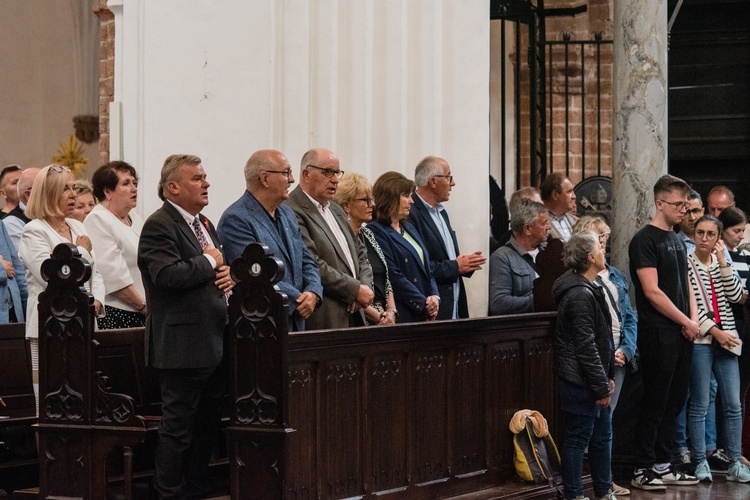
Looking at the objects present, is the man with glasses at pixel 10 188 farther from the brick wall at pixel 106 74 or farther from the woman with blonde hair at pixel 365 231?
the woman with blonde hair at pixel 365 231

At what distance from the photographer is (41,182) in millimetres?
6289

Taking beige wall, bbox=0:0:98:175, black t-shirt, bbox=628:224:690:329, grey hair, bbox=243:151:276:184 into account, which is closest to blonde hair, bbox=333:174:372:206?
grey hair, bbox=243:151:276:184

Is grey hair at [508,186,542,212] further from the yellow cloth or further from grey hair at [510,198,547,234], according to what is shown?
the yellow cloth

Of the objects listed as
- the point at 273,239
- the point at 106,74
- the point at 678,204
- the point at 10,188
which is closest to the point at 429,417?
the point at 273,239

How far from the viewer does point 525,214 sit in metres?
7.76

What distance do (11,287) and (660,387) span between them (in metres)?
3.85

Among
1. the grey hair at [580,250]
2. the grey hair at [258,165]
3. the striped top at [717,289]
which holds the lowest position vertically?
the striped top at [717,289]

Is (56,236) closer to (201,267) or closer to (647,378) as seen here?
(201,267)

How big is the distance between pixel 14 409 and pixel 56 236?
0.97 meters

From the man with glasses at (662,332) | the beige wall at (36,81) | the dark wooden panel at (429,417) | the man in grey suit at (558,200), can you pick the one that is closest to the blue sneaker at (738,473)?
the man with glasses at (662,332)

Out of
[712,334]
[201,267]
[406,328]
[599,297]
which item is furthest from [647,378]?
[201,267]

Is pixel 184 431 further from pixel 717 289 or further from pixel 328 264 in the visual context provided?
pixel 717 289

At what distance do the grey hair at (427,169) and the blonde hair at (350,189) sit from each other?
60cm

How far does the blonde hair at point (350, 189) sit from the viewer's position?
6.98 meters
